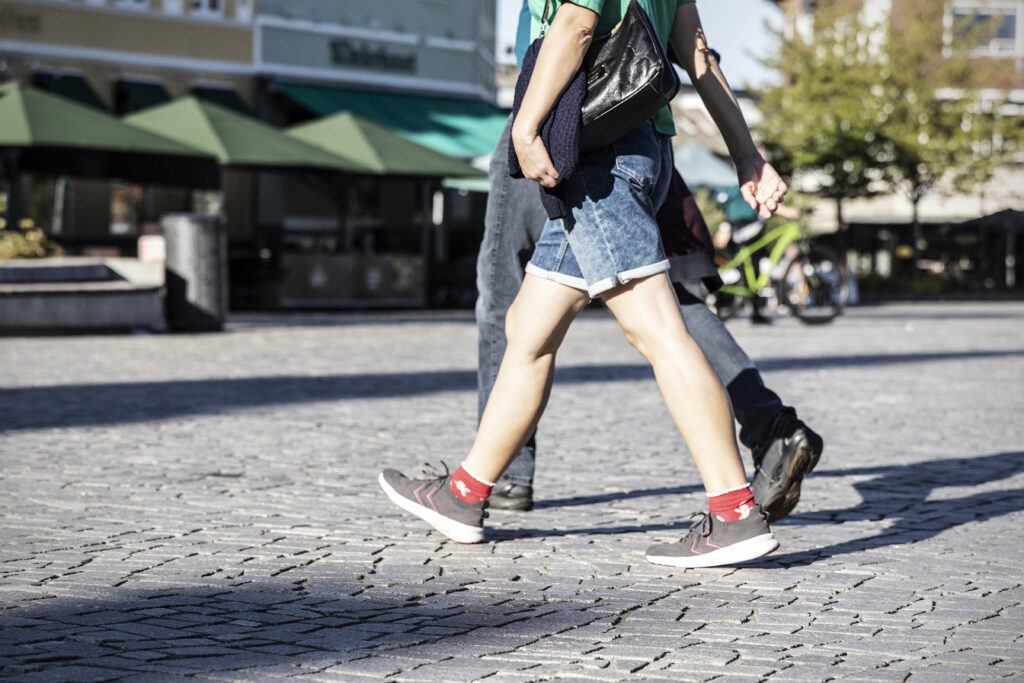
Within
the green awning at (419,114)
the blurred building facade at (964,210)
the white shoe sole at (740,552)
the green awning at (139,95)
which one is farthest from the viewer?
the blurred building facade at (964,210)

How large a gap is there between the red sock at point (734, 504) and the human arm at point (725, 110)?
30.9 inches

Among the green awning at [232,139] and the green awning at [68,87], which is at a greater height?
the green awning at [68,87]

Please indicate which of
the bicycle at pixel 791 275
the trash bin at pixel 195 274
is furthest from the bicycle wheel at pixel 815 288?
the trash bin at pixel 195 274

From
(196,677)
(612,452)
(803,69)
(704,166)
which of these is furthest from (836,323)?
(803,69)

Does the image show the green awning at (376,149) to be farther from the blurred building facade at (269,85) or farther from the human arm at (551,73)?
the human arm at (551,73)

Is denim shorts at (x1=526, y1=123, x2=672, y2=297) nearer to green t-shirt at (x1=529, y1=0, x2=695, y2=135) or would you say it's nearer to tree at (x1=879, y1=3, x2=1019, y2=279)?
green t-shirt at (x1=529, y1=0, x2=695, y2=135)

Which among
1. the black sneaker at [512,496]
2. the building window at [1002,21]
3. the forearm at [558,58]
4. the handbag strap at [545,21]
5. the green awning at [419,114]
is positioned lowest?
the black sneaker at [512,496]

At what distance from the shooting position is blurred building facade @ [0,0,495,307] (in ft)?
82.4

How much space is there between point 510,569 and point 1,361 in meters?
8.05

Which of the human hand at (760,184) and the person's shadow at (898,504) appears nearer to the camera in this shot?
the human hand at (760,184)

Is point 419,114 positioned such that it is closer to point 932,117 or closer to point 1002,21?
point 932,117

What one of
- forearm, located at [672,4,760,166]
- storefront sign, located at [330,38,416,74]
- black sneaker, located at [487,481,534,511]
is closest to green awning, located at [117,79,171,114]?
storefront sign, located at [330,38,416,74]

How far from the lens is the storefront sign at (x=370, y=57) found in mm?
29250

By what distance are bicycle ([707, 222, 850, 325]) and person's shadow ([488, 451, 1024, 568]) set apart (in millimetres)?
10043
